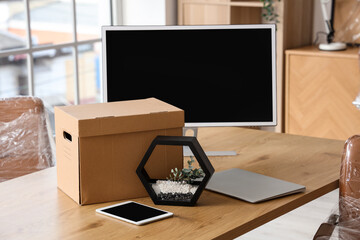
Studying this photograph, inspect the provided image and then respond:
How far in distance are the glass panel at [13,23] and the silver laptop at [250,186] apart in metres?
2.17

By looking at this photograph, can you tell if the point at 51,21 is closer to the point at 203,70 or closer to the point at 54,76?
the point at 54,76

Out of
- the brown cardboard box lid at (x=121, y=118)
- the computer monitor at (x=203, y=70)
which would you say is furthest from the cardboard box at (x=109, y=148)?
the computer monitor at (x=203, y=70)

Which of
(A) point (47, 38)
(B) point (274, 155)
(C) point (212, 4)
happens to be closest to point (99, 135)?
(B) point (274, 155)

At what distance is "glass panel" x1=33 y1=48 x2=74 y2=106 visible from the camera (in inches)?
153

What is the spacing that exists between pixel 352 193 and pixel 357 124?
80.6 inches

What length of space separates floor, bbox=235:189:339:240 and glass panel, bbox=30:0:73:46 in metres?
1.82

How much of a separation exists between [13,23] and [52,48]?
293mm

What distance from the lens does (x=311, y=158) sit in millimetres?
2170

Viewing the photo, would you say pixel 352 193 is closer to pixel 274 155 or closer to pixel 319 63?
pixel 274 155

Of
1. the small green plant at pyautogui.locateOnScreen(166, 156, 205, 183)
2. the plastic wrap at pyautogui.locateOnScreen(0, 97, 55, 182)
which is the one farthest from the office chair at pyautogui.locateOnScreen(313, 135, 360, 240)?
the plastic wrap at pyautogui.locateOnScreen(0, 97, 55, 182)

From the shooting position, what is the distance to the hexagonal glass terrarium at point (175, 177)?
1661 millimetres

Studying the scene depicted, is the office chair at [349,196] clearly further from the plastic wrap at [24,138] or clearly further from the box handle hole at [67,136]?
the plastic wrap at [24,138]

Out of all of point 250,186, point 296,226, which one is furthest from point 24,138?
point 296,226

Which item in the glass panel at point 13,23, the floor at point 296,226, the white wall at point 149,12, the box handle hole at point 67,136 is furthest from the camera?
the white wall at point 149,12
